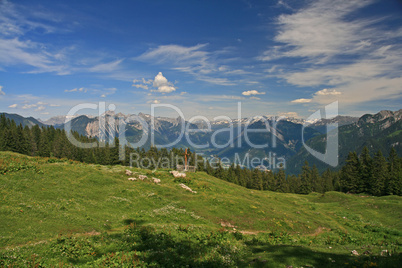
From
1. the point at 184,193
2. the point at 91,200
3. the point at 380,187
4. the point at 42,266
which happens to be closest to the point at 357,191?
the point at 380,187

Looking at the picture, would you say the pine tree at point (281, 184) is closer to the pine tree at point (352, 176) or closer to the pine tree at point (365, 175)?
the pine tree at point (352, 176)

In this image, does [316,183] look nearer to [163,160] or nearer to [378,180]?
[378,180]

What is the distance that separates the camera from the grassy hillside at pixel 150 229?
478 inches

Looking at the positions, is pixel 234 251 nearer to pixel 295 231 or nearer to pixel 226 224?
pixel 226 224

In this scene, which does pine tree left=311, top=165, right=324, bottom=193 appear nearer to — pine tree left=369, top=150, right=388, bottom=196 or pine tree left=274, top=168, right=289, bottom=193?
pine tree left=274, top=168, right=289, bottom=193

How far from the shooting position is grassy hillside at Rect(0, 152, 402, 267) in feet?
39.9

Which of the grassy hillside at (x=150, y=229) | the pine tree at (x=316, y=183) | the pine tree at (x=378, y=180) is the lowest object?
the pine tree at (x=316, y=183)

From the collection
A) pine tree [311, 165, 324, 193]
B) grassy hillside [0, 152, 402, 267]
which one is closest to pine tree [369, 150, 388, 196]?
pine tree [311, 165, 324, 193]

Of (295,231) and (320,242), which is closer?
(320,242)

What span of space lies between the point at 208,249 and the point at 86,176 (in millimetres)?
22955

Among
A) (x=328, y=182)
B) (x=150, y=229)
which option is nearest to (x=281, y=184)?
(x=328, y=182)

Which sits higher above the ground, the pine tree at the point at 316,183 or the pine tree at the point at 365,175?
the pine tree at the point at 365,175

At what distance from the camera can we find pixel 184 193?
3173 cm

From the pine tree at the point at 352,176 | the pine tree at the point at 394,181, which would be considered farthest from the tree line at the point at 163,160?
the pine tree at the point at 394,181
